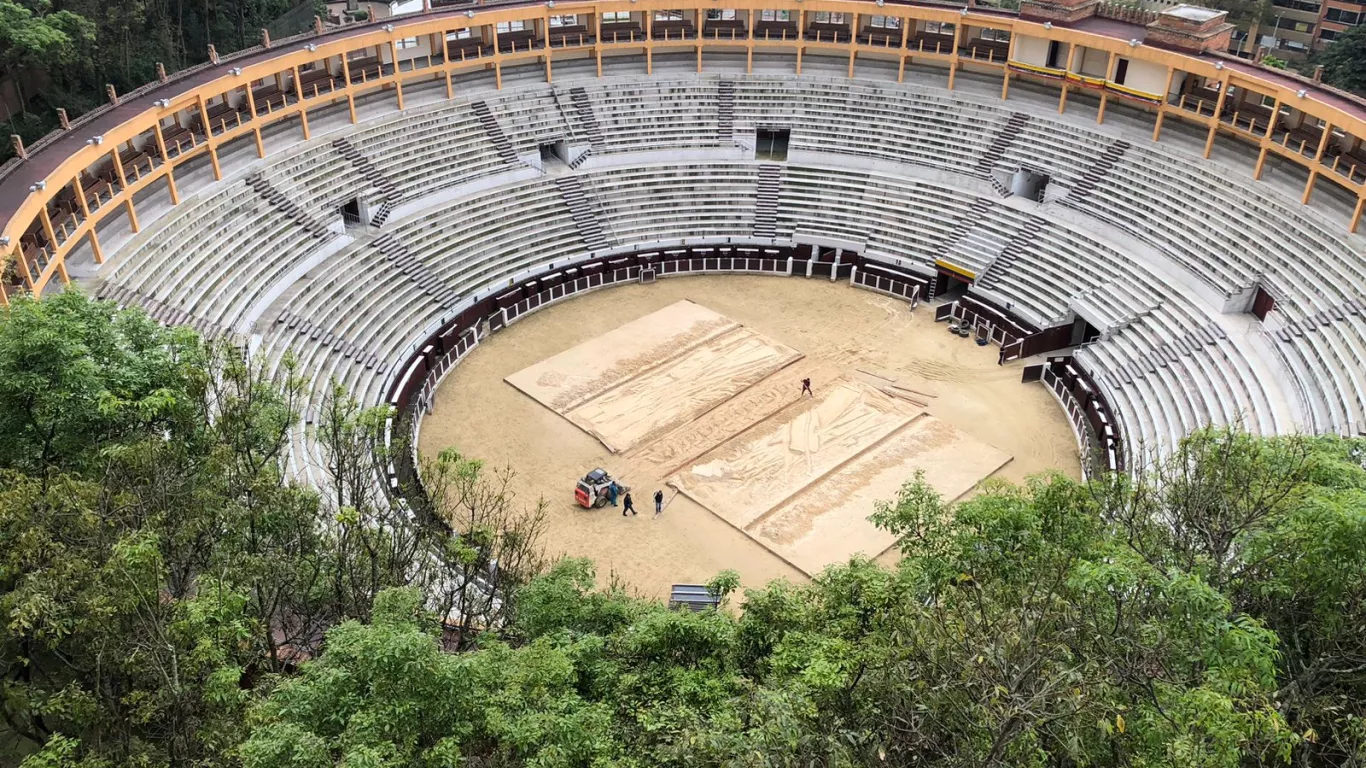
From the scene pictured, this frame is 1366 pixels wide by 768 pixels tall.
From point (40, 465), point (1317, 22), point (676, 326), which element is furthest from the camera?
point (1317, 22)

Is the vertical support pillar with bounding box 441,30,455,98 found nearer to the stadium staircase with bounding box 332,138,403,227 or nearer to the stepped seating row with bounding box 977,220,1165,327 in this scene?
the stadium staircase with bounding box 332,138,403,227

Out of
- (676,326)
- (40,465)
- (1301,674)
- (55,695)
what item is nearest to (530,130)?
(676,326)

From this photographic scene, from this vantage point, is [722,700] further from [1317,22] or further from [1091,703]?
[1317,22]

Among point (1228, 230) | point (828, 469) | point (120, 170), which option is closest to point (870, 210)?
point (1228, 230)

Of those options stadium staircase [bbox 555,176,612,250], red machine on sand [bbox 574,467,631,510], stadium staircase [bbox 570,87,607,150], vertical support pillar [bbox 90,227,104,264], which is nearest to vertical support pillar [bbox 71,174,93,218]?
vertical support pillar [bbox 90,227,104,264]

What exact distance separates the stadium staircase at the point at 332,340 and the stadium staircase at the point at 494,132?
1208cm

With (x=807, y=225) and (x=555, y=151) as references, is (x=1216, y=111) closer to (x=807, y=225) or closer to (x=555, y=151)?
(x=807, y=225)

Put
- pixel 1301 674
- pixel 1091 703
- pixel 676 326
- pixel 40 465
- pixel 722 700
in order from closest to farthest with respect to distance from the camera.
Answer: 1. pixel 1091 703
2. pixel 1301 674
3. pixel 722 700
4. pixel 40 465
5. pixel 676 326

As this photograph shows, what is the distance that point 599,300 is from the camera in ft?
141

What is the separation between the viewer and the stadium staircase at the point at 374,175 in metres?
41.4

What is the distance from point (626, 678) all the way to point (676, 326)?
26.2 meters

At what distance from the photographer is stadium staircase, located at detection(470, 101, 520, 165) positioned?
147ft

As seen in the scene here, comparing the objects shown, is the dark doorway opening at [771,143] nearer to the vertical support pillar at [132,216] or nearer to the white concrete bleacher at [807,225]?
the white concrete bleacher at [807,225]

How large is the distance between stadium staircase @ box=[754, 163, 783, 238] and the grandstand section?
0.13 meters
